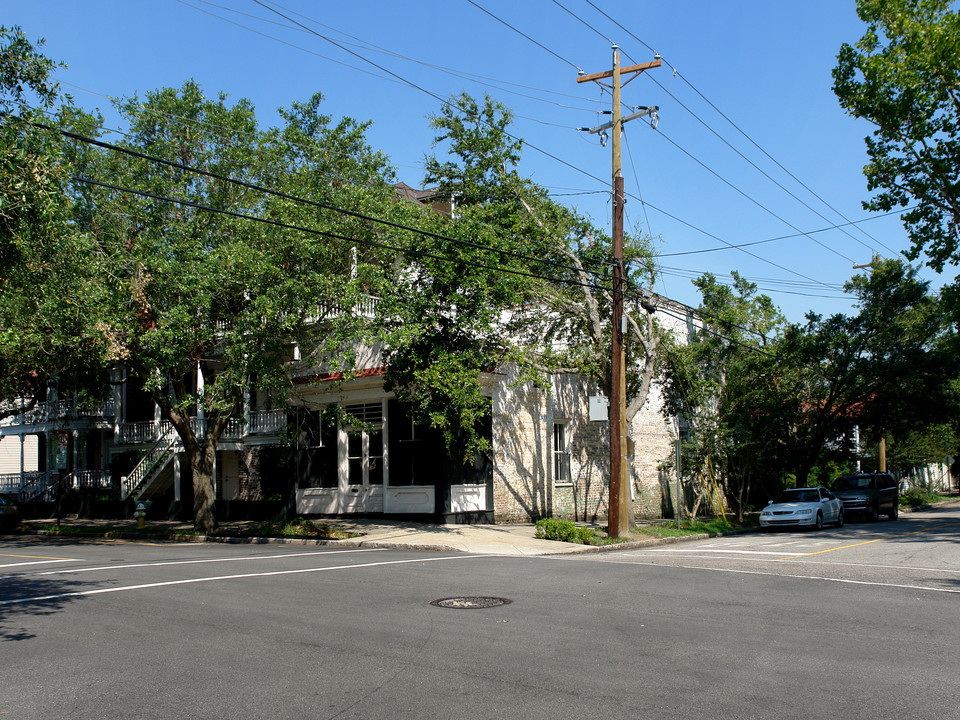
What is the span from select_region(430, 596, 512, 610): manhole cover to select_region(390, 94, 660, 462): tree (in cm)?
920

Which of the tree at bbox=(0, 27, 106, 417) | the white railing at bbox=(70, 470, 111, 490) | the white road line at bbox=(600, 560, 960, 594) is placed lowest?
the white road line at bbox=(600, 560, 960, 594)

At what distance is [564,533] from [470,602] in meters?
10.5

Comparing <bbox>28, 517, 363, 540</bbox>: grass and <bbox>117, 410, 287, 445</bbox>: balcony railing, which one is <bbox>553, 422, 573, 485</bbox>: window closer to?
<bbox>28, 517, 363, 540</bbox>: grass

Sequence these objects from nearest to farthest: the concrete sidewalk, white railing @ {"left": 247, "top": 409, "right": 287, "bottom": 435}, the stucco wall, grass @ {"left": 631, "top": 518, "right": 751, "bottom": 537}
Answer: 1. the concrete sidewalk
2. grass @ {"left": 631, "top": 518, "right": 751, "bottom": 537}
3. the stucco wall
4. white railing @ {"left": 247, "top": 409, "right": 287, "bottom": 435}

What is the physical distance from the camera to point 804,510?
25016 mm

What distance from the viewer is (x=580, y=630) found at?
8.73 m

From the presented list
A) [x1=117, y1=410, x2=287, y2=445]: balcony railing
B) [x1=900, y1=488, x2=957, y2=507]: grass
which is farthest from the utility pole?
[x1=900, y1=488, x2=957, y2=507]: grass

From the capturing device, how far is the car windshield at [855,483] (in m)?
29.6

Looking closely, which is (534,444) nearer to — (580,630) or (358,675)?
(580,630)

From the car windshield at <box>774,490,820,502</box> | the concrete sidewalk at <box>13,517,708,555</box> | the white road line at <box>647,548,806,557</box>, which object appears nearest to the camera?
the white road line at <box>647,548,806,557</box>

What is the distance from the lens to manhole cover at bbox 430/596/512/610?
33.9ft

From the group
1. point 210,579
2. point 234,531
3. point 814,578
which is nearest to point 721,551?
point 814,578

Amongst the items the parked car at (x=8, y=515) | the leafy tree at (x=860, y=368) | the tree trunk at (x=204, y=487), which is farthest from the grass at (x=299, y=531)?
the leafy tree at (x=860, y=368)

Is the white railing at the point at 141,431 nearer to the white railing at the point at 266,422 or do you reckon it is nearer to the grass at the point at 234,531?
the white railing at the point at 266,422
